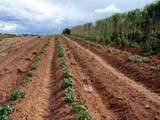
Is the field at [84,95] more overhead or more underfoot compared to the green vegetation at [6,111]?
more underfoot

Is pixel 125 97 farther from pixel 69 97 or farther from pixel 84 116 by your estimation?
pixel 84 116

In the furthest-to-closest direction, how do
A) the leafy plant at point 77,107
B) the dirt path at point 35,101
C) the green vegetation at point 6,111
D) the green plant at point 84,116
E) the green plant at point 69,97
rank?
the green plant at point 69,97
the dirt path at point 35,101
the leafy plant at point 77,107
the green vegetation at point 6,111
the green plant at point 84,116

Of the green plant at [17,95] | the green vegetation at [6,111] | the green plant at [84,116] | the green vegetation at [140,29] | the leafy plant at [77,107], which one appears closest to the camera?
the green plant at [84,116]

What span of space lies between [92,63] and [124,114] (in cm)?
1194

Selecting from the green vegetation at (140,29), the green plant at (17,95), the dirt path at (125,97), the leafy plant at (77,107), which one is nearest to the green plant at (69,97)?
the leafy plant at (77,107)

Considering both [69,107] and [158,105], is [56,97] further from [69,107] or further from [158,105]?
[158,105]

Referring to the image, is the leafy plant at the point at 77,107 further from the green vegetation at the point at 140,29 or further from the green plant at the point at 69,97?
the green vegetation at the point at 140,29

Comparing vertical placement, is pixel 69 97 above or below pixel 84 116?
below

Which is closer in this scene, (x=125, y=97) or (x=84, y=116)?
(x=84, y=116)

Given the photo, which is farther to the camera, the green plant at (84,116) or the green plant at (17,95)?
the green plant at (17,95)

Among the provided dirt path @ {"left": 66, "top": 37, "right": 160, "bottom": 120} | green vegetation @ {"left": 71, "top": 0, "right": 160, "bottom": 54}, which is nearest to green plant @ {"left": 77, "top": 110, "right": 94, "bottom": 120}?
dirt path @ {"left": 66, "top": 37, "right": 160, "bottom": 120}

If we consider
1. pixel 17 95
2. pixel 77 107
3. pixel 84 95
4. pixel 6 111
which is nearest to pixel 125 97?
pixel 84 95

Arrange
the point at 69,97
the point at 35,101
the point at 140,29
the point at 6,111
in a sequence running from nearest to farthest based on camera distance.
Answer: the point at 6,111, the point at 69,97, the point at 35,101, the point at 140,29

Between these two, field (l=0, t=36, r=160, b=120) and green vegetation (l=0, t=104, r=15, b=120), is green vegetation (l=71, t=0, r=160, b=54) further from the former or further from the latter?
green vegetation (l=0, t=104, r=15, b=120)
